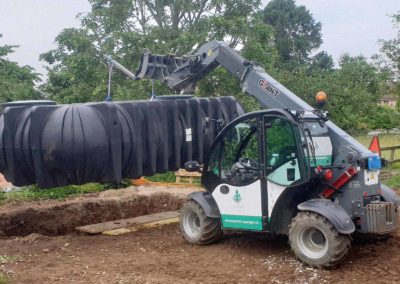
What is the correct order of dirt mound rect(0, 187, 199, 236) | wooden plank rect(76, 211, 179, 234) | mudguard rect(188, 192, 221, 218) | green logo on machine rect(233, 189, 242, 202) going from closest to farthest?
1. green logo on machine rect(233, 189, 242, 202)
2. mudguard rect(188, 192, 221, 218)
3. wooden plank rect(76, 211, 179, 234)
4. dirt mound rect(0, 187, 199, 236)

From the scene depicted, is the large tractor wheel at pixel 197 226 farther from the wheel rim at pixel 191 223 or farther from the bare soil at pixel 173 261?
the bare soil at pixel 173 261

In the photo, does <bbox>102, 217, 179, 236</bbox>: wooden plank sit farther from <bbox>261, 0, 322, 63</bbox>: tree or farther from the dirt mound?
<bbox>261, 0, 322, 63</bbox>: tree

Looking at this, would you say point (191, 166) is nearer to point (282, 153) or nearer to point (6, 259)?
point (282, 153)

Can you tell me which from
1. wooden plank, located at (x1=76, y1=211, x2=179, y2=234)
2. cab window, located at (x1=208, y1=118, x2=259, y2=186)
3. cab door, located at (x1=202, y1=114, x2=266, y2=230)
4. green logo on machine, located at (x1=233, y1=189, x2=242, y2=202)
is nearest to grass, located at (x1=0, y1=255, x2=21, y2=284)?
wooden plank, located at (x1=76, y1=211, x2=179, y2=234)

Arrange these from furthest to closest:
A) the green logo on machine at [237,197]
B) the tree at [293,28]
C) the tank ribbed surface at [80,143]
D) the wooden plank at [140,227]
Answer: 1. the tree at [293,28]
2. the wooden plank at [140,227]
3. the green logo on machine at [237,197]
4. the tank ribbed surface at [80,143]

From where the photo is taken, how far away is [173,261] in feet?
25.8

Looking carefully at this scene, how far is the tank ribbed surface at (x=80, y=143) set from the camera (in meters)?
7.78

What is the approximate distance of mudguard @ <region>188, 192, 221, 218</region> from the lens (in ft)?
27.9

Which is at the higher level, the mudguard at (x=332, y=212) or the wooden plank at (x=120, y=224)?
the mudguard at (x=332, y=212)

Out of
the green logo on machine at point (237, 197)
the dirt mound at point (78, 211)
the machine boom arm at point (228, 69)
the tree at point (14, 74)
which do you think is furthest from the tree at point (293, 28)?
the green logo on machine at point (237, 197)

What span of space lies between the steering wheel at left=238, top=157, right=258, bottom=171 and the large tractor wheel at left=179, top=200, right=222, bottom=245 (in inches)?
35.6

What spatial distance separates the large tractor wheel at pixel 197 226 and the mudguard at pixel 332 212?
1634 mm

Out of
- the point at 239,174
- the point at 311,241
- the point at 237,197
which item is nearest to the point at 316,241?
the point at 311,241

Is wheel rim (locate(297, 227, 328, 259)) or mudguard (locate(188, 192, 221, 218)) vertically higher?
mudguard (locate(188, 192, 221, 218))
